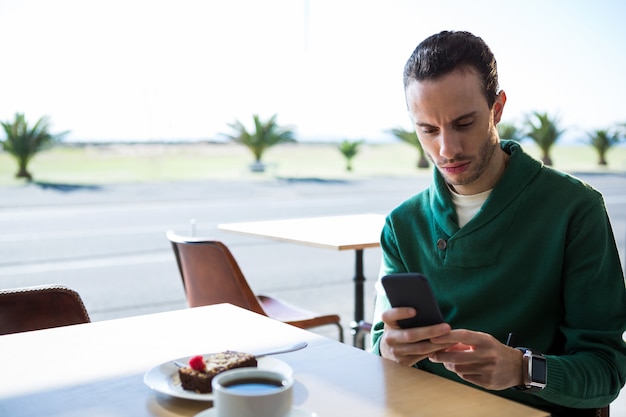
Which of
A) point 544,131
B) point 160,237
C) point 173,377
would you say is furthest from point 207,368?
point 160,237

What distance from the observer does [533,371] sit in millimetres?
1312

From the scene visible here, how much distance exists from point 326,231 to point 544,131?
182 inches

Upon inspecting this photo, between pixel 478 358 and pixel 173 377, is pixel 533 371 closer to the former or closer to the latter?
pixel 478 358

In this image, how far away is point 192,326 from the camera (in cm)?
149

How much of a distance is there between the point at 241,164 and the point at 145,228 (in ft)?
17.7

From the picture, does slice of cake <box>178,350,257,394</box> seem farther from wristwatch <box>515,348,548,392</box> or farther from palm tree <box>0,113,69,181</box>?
palm tree <box>0,113,69,181</box>

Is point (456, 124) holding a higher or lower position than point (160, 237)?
higher

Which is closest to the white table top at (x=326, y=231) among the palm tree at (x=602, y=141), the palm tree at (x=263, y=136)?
the palm tree at (x=602, y=141)

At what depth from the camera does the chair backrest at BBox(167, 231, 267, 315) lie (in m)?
2.66

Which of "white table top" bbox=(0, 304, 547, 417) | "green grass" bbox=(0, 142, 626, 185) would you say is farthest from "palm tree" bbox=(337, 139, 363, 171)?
"white table top" bbox=(0, 304, 547, 417)

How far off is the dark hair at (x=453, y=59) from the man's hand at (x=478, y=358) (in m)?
0.59

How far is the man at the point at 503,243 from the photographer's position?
1.42m

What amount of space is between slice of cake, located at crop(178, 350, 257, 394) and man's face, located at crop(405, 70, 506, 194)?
0.69 metres

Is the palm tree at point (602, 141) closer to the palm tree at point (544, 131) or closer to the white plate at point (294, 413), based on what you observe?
the palm tree at point (544, 131)
